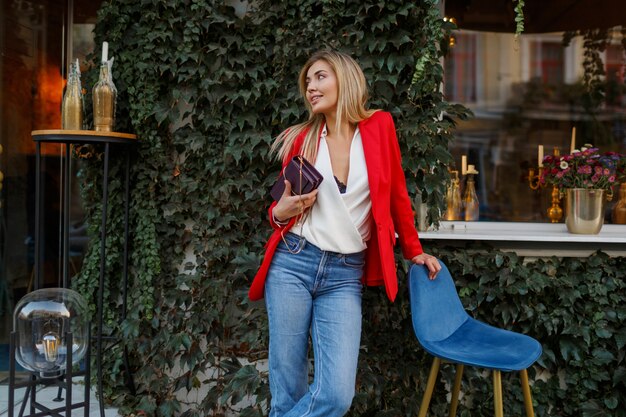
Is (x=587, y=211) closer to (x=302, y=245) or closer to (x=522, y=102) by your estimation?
(x=302, y=245)

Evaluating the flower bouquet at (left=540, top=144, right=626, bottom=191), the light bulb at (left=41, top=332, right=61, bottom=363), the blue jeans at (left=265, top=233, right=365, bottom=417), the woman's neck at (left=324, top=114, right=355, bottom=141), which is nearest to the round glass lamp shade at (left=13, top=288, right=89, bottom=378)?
the light bulb at (left=41, top=332, right=61, bottom=363)

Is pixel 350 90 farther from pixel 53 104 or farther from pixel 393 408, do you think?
pixel 53 104

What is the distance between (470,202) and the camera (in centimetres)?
392

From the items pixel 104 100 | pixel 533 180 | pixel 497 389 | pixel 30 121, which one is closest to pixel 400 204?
pixel 497 389

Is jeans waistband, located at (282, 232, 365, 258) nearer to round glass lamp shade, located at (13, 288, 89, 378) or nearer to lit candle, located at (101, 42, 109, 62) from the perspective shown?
round glass lamp shade, located at (13, 288, 89, 378)

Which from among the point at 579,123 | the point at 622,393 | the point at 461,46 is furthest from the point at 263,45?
the point at 579,123

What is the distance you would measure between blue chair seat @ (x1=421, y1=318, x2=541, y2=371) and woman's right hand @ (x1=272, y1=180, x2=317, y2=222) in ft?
2.32

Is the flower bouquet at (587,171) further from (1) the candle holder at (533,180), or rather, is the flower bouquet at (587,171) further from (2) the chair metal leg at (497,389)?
(2) the chair metal leg at (497,389)

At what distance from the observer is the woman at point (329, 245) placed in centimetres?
224

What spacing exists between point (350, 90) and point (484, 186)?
8.00 feet

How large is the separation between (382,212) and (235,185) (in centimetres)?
106

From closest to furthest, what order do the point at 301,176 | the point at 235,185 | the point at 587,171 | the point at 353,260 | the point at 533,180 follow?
the point at 301,176, the point at 353,260, the point at 235,185, the point at 587,171, the point at 533,180

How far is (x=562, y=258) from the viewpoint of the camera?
3223 millimetres

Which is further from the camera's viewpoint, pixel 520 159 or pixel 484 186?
pixel 520 159
